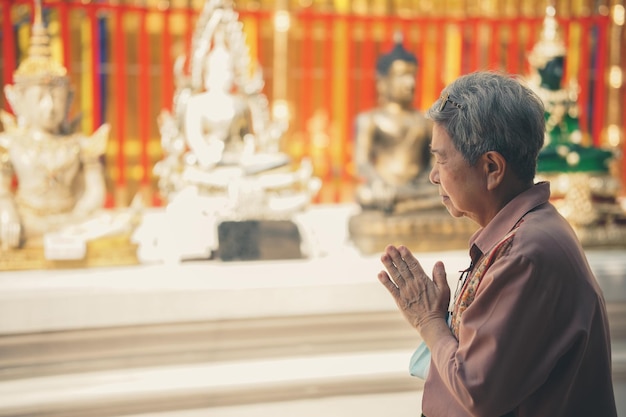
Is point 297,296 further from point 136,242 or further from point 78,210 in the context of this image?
point 78,210

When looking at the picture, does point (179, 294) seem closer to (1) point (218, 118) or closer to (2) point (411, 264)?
(1) point (218, 118)

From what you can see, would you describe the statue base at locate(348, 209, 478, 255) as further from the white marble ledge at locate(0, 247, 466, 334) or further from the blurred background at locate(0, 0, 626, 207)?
the blurred background at locate(0, 0, 626, 207)

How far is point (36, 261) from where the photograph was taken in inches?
118

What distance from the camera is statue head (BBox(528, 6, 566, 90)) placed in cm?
359

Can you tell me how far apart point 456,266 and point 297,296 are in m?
0.69

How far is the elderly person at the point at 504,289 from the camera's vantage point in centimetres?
125

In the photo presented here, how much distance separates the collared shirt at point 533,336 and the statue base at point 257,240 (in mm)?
1894

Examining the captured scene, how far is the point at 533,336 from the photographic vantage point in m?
1.25

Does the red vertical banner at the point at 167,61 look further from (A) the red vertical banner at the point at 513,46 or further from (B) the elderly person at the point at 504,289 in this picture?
(B) the elderly person at the point at 504,289

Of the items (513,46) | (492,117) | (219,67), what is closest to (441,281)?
(492,117)

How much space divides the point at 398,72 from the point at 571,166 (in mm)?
848

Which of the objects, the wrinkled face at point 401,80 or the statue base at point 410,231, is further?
the wrinkled face at point 401,80

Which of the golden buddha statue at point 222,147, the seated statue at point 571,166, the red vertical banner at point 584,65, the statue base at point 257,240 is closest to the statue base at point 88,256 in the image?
the golden buddha statue at point 222,147

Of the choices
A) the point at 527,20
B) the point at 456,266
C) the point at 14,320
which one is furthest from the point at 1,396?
the point at 527,20
